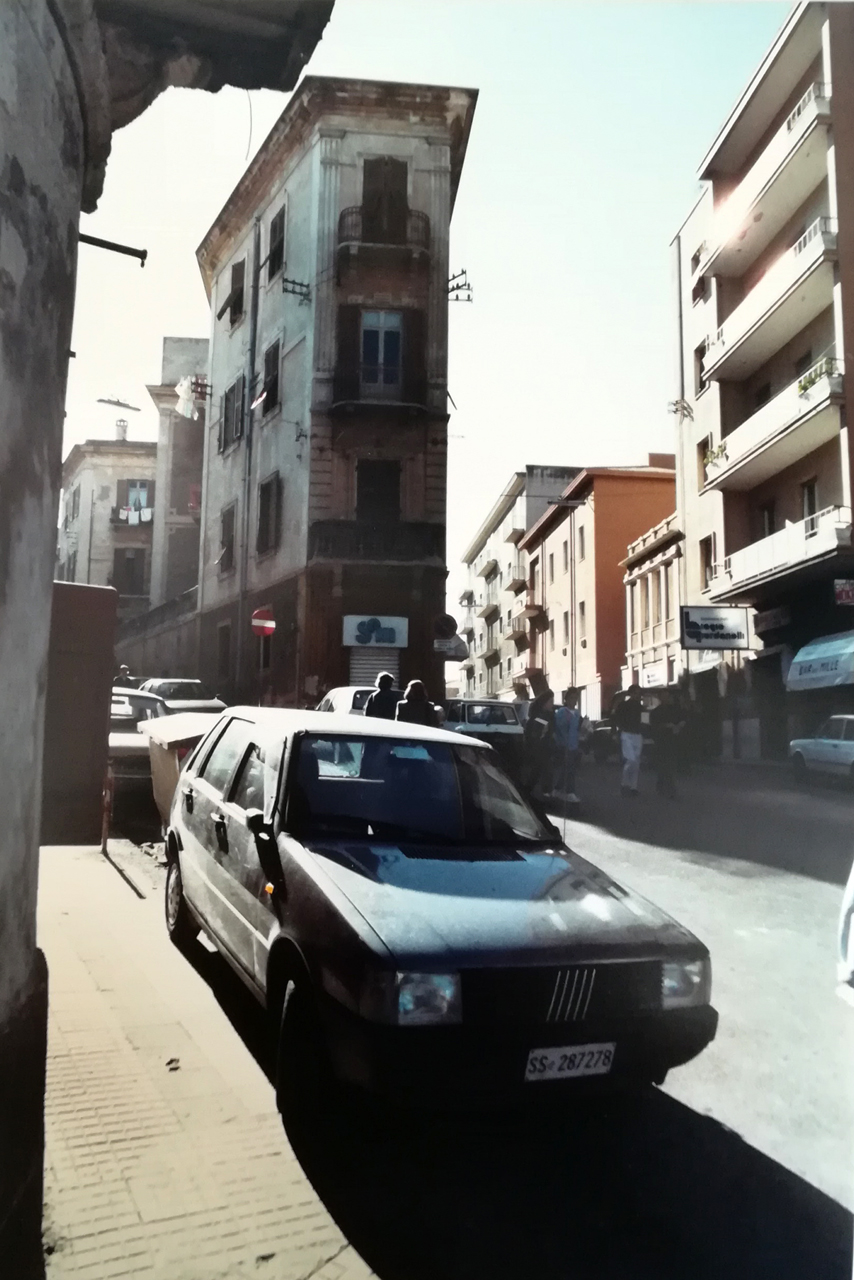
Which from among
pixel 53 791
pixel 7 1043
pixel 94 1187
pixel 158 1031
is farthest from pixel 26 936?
pixel 53 791

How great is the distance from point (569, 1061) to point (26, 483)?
8.45 ft

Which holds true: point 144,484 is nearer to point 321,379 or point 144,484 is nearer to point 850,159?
point 321,379

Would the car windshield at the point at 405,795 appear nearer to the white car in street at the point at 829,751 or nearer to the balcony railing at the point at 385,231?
the white car in street at the point at 829,751

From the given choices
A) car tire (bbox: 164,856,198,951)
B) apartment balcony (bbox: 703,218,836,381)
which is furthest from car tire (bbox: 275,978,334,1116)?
apartment balcony (bbox: 703,218,836,381)

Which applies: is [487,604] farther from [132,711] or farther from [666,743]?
[132,711]

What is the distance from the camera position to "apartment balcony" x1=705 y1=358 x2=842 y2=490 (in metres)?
20.4

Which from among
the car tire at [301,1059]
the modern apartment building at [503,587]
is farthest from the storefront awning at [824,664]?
the modern apartment building at [503,587]

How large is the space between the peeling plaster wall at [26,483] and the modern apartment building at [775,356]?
19.0 m

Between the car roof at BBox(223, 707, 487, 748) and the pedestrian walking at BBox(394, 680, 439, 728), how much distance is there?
18.0 feet

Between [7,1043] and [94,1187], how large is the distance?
0.61m

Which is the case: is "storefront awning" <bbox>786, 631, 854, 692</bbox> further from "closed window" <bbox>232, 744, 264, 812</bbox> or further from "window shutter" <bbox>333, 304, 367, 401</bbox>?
"closed window" <bbox>232, 744, 264, 812</bbox>

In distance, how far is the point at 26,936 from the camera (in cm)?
317

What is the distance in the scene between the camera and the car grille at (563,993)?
317cm

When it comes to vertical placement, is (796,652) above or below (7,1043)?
above
